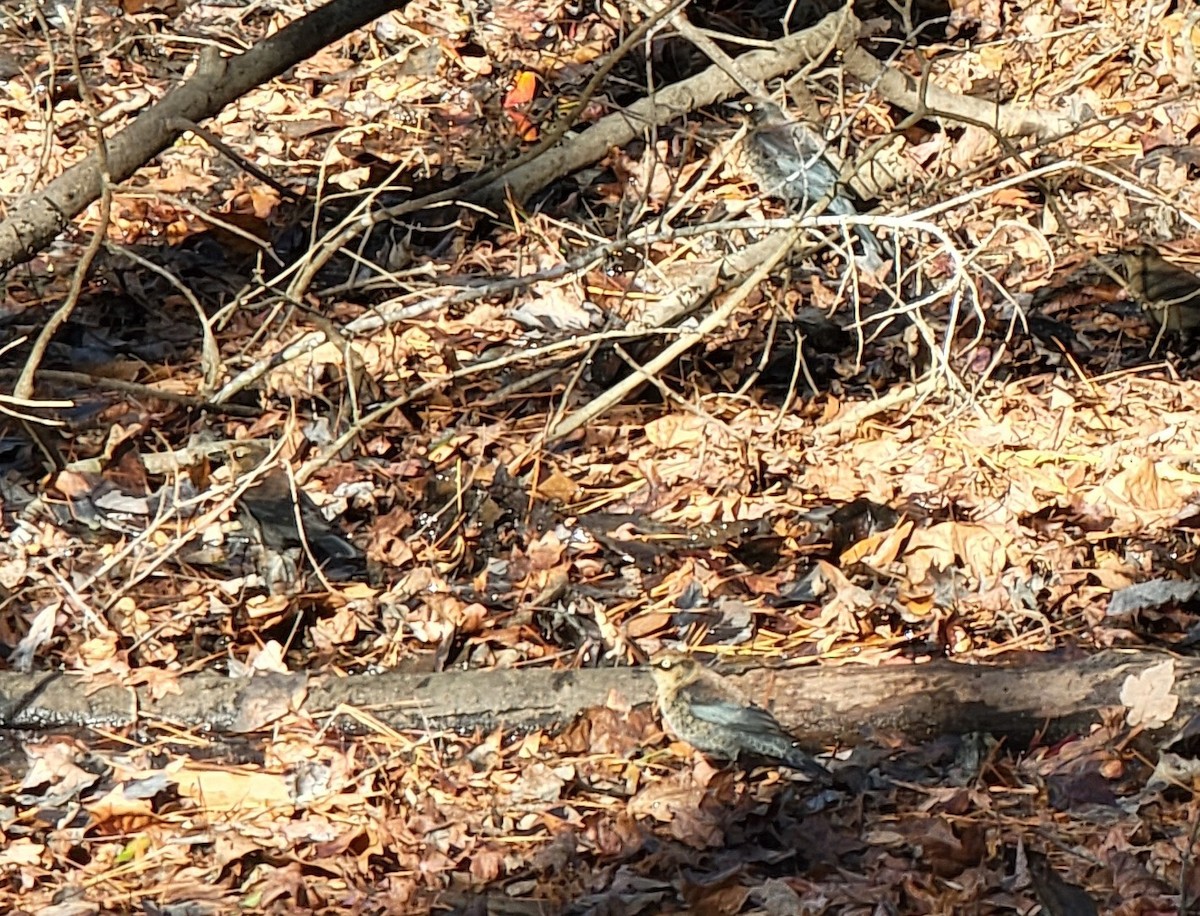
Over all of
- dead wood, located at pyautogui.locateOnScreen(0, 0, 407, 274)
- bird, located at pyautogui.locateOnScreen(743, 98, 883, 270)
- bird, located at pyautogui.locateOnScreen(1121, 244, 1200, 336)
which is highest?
dead wood, located at pyautogui.locateOnScreen(0, 0, 407, 274)

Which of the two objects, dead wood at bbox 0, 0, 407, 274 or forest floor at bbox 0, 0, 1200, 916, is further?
dead wood at bbox 0, 0, 407, 274

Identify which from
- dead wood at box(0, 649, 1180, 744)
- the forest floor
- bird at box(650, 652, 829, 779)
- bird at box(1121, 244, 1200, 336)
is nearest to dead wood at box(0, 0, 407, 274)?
the forest floor

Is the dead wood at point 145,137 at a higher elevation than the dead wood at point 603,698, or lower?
higher

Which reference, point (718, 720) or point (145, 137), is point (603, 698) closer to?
point (718, 720)

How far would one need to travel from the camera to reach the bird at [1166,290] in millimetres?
5516

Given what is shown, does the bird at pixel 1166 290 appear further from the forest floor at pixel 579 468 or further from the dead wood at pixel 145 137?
the dead wood at pixel 145 137

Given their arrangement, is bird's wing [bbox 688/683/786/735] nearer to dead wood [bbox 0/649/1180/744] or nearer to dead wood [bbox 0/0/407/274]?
dead wood [bbox 0/649/1180/744]

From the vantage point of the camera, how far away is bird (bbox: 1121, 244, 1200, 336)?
5.52 metres

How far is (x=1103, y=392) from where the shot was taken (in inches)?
211

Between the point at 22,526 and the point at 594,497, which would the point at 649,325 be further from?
the point at 22,526

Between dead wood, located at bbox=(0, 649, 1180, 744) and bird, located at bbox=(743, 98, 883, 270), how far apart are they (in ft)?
8.39

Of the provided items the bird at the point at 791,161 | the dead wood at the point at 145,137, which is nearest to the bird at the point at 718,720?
the dead wood at the point at 145,137

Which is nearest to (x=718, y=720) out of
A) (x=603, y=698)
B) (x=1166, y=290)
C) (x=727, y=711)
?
(x=727, y=711)

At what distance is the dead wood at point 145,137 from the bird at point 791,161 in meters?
1.80
